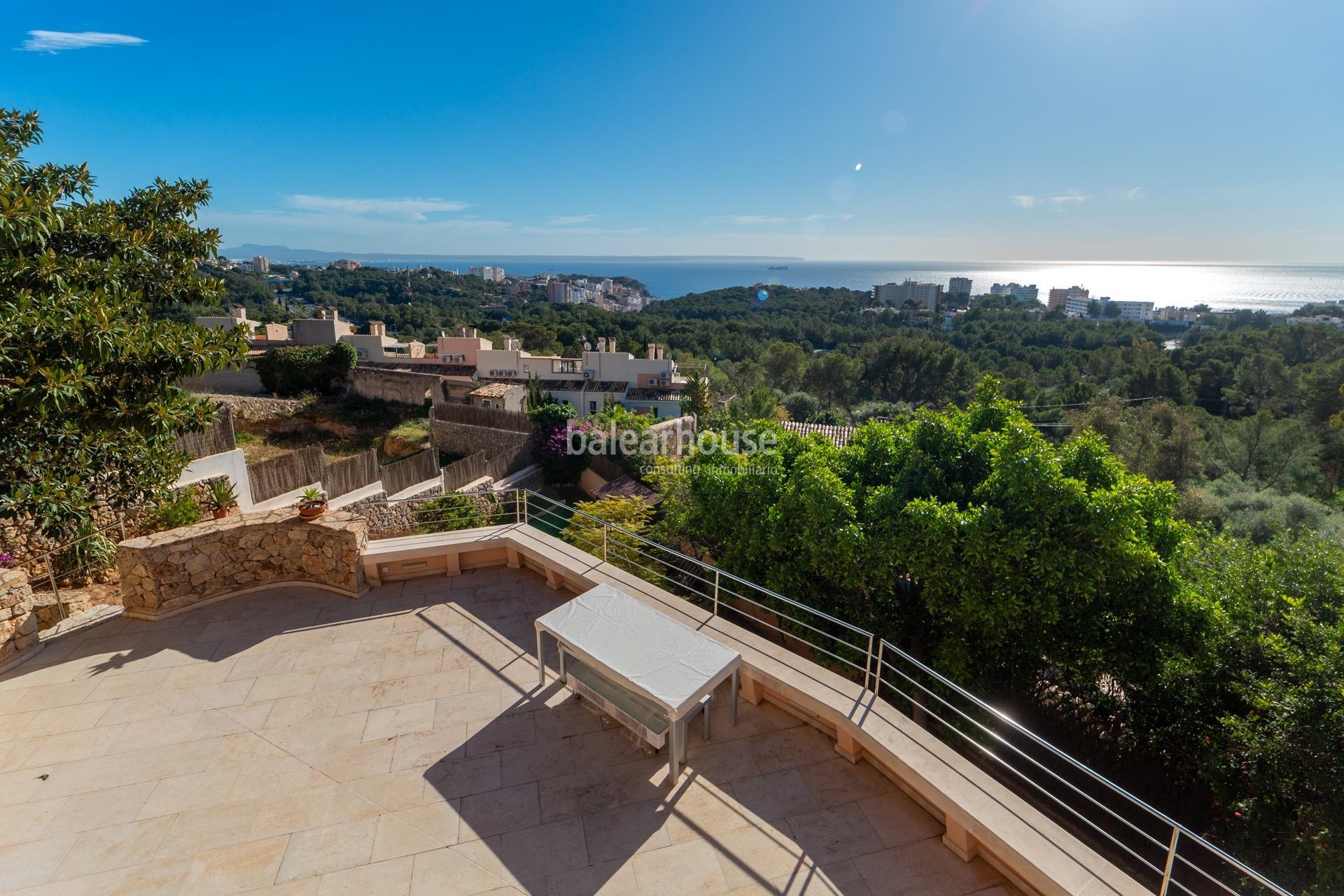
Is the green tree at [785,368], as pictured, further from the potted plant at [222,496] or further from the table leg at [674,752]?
the table leg at [674,752]

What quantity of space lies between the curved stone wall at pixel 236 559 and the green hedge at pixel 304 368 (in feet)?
84.6

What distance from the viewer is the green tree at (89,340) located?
5207 mm

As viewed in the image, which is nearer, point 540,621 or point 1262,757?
point 540,621

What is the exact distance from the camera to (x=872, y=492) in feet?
27.5

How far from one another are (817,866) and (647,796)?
1.07m

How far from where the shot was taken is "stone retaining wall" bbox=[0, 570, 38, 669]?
503 centimetres

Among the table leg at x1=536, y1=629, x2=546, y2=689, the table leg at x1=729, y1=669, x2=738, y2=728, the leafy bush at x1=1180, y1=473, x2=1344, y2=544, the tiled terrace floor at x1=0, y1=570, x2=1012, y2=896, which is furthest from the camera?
the leafy bush at x1=1180, y1=473, x2=1344, y2=544

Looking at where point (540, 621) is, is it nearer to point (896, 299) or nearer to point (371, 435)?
point (371, 435)

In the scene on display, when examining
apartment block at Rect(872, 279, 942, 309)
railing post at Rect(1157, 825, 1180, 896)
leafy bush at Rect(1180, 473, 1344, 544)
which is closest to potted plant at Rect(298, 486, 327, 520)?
railing post at Rect(1157, 825, 1180, 896)

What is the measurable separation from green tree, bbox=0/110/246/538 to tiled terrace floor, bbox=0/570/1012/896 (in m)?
2.01

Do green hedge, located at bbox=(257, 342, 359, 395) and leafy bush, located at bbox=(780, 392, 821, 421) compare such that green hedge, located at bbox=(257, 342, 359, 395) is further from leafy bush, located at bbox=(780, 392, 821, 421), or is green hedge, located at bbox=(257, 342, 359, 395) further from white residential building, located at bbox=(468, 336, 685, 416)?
leafy bush, located at bbox=(780, 392, 821, 421)

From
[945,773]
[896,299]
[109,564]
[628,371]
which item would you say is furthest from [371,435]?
[896,299]

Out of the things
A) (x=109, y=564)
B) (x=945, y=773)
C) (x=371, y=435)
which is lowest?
(x=371, y=435)

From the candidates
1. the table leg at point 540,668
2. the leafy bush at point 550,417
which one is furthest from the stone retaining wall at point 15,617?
the leafy bush at point 550,417
